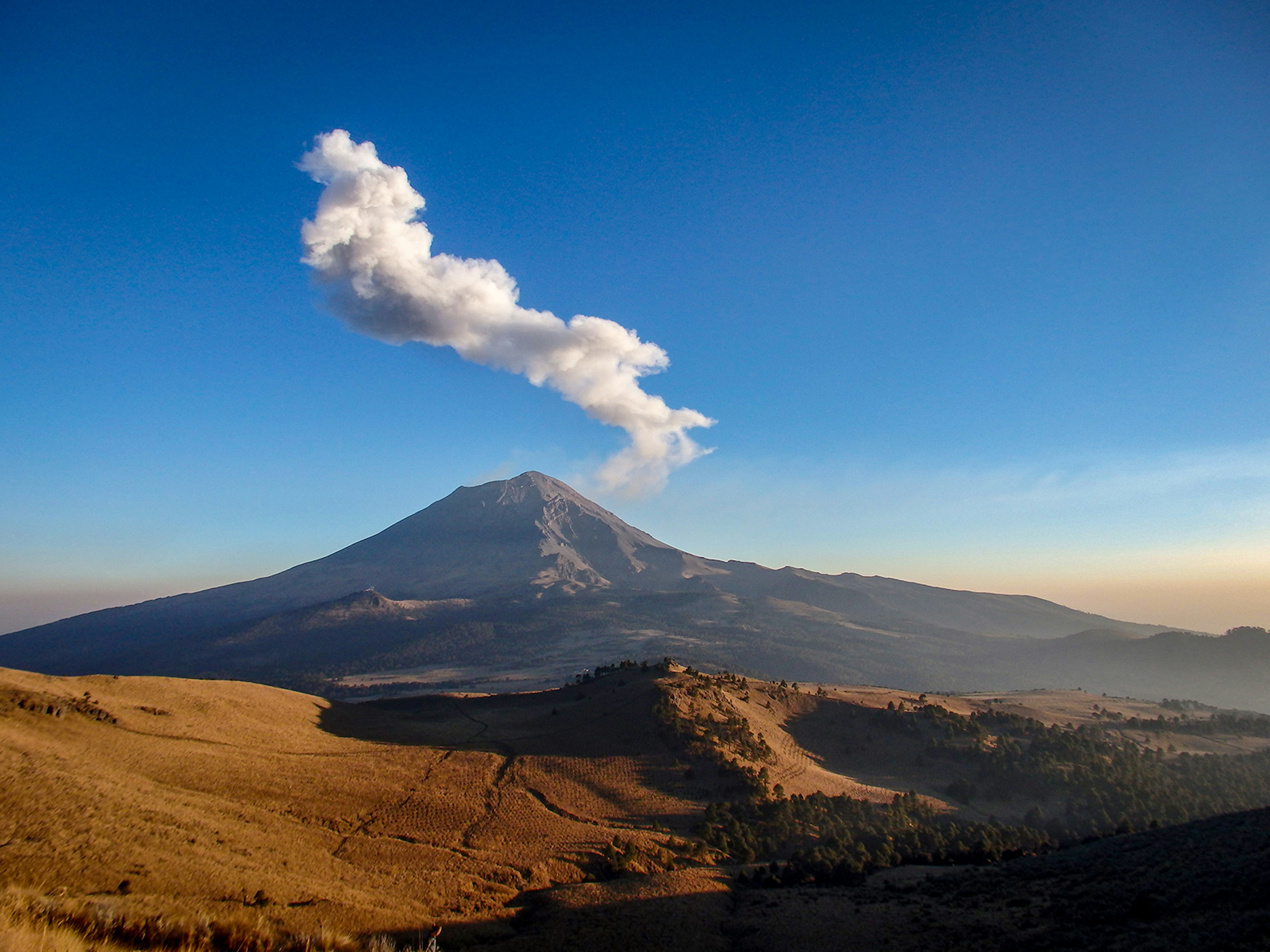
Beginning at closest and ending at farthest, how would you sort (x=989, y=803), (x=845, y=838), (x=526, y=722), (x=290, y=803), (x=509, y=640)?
(x=290, y=803), (x=845, y=838), (x=989, y=803), (x=526, y=722), (x=509, y=640)

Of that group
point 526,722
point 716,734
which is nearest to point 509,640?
point 526,722

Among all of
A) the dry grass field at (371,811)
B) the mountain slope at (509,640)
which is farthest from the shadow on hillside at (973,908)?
the mountain slope at (509,640)

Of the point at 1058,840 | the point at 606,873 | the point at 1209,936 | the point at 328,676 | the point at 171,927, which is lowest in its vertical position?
the point at 328,676

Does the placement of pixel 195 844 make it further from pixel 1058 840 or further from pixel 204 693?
pixel 1058 840

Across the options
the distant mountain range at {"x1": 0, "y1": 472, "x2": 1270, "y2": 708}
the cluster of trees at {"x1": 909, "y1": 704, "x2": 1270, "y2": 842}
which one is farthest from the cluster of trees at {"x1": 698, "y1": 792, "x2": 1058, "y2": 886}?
the distant mountain range at {"x1": 0, "y1": 472, "x2": 1270, "y2": 708}

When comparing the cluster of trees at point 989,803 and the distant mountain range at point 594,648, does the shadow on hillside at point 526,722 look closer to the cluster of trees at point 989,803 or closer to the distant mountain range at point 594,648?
the cluster of trees at point 989,803

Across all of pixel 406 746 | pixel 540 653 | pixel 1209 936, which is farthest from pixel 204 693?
pixel 540 653

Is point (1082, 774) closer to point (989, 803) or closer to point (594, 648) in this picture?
point (989, 803)
